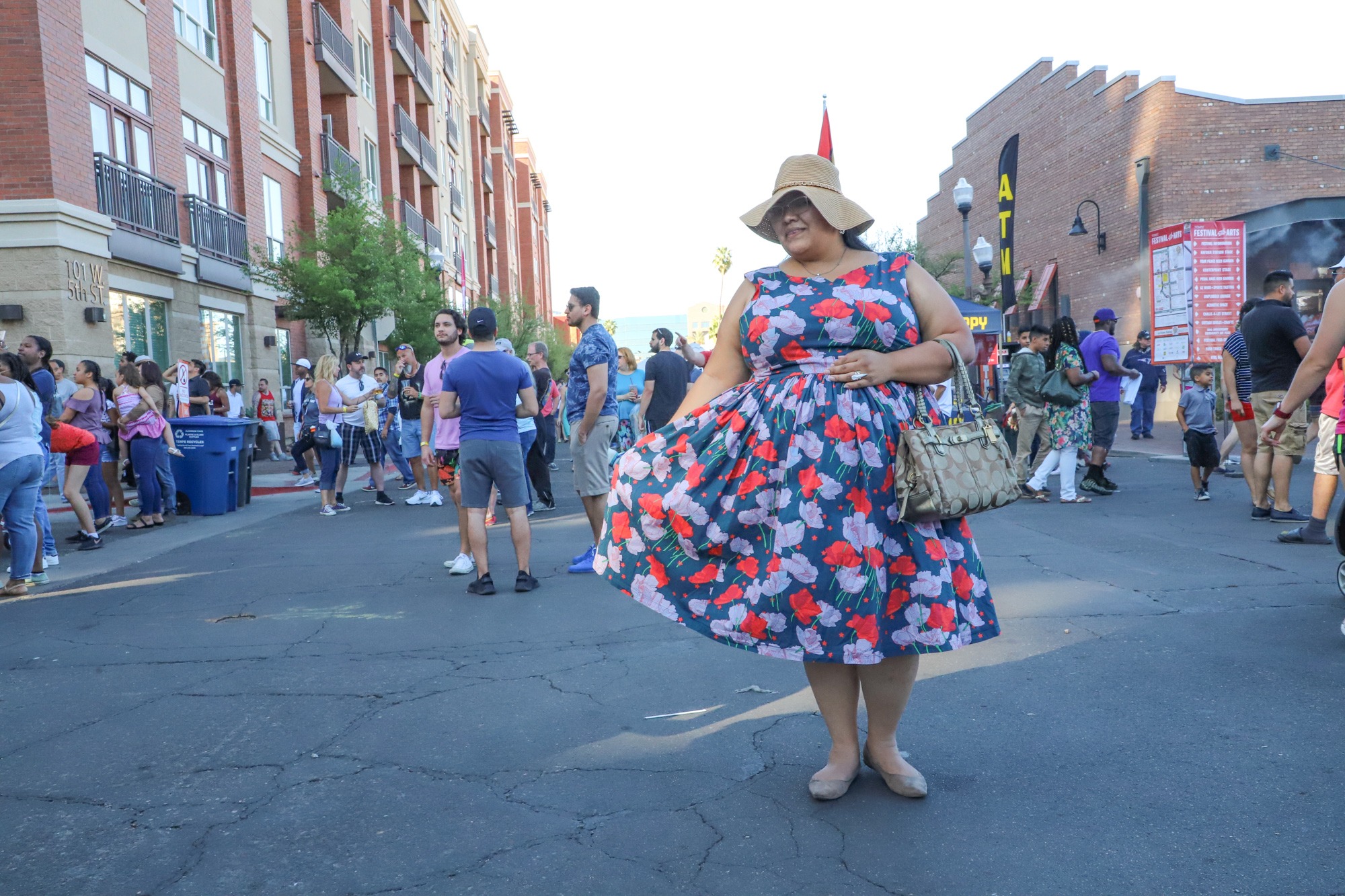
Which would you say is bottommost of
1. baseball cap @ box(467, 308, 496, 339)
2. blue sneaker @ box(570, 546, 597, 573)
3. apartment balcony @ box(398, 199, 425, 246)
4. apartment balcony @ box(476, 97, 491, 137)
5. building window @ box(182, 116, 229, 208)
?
blue sneaker @ box(570, 546, 597, 573)

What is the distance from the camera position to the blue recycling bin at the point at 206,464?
11.8 meters

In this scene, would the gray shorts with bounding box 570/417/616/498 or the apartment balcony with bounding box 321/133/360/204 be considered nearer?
the gray shorts with bounding box 570/417/616/498

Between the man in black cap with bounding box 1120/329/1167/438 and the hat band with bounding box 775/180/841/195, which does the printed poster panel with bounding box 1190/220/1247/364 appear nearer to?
the man in black cap with bounding box 1120/329/1167/438

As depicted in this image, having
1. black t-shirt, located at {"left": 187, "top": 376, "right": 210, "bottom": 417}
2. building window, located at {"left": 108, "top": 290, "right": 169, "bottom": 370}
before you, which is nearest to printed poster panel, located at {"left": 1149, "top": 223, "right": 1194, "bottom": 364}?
black t-shirt, located at {"left": 187, "top": 376, "right": 210, "bottom": 417}

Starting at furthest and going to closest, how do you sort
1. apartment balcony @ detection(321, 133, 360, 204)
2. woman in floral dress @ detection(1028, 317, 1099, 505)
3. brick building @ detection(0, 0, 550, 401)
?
apartment balcony @ detection(321, 133, 360, 204) < brick building @ detection(0, 0, 550, 401) < woman in floral dress @ detection(1028, 317, 1099, 505)

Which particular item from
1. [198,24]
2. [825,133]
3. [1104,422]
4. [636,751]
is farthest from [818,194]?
[198,24]

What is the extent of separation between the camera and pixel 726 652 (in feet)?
16.5

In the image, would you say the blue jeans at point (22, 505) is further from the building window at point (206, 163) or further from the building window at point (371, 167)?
the building window at point (371, 167)

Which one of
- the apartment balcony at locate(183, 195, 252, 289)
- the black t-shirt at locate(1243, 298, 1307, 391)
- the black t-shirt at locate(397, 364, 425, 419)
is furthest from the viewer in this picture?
the apartment balcony at locate(183, 195, 252, 289)

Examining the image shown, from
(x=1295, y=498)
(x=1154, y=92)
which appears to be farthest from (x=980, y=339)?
(x=1154, y=92)

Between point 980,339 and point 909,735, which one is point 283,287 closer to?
point 980,339

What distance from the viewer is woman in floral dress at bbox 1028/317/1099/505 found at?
10.4 m

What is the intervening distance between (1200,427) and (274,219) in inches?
816

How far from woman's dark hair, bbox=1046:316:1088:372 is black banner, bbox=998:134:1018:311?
23.4 ft
